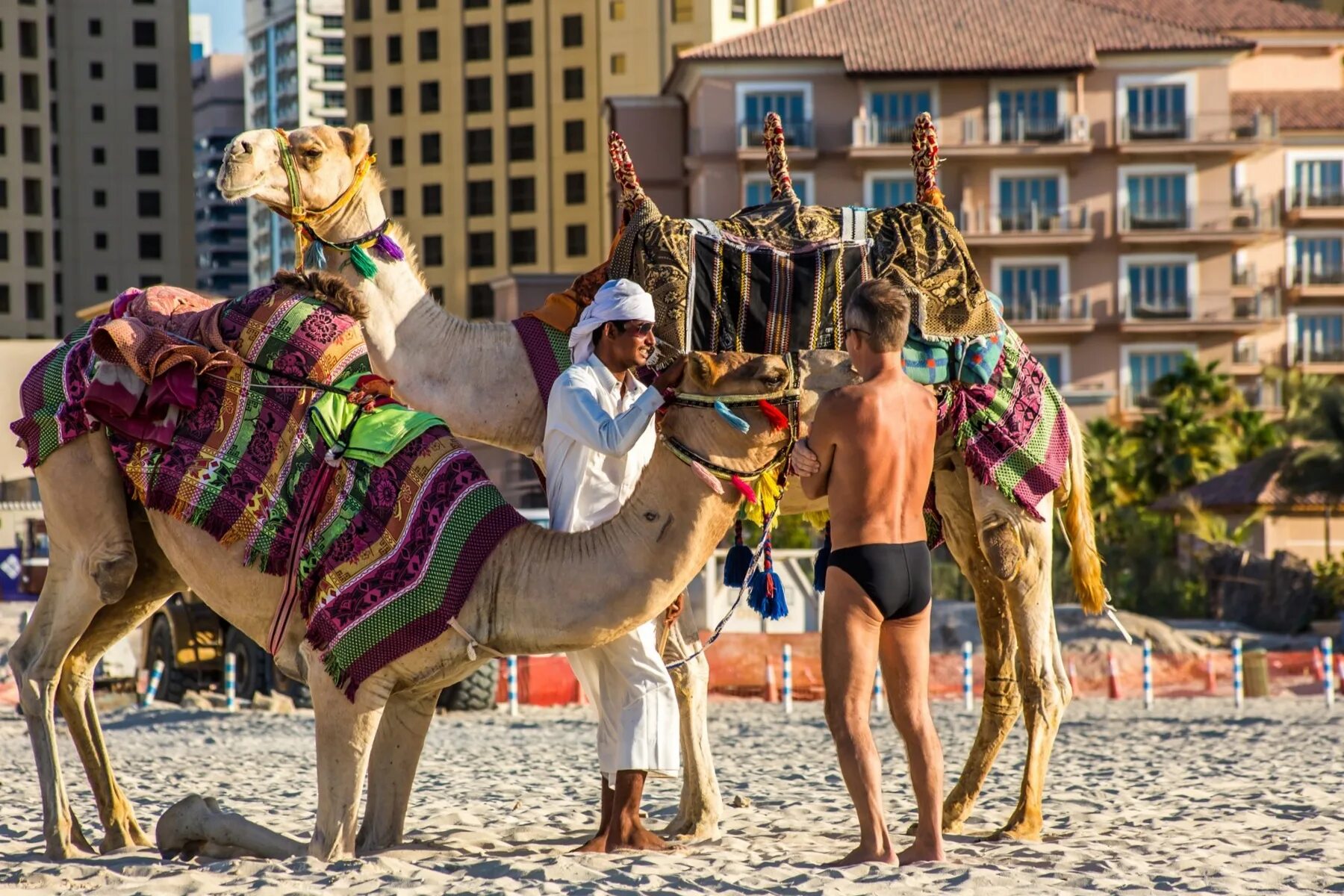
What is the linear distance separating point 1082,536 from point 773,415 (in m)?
3.38

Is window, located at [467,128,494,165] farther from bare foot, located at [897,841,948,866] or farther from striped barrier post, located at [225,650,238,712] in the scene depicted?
bare foot, located at [897,841,948,866]

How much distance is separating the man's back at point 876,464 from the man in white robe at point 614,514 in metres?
0.79

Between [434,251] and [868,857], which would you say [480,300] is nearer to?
[434,251]

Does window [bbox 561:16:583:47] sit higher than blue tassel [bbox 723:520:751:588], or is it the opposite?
window [bbox 561:16:583:47]

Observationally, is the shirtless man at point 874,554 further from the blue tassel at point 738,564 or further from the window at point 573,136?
the window at point 573,136

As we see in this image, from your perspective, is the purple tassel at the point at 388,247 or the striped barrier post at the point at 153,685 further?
the striped barrier post at the point at 153,685

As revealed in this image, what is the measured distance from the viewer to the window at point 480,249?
307ft

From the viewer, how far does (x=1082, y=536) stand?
948 cm

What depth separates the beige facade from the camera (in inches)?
2479

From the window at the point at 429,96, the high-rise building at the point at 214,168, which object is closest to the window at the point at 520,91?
the window at the point at 429,96

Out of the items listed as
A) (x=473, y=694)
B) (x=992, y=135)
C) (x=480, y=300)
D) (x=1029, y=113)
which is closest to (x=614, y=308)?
(x=473, y=694)

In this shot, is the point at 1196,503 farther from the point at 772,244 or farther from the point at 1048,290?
the point at 772,244

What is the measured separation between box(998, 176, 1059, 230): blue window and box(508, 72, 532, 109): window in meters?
36.1

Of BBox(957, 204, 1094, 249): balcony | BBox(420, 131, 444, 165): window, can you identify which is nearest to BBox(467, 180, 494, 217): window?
BBox(420, 131, 444, 165): window
